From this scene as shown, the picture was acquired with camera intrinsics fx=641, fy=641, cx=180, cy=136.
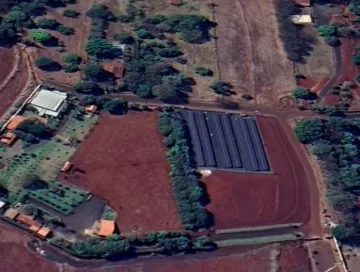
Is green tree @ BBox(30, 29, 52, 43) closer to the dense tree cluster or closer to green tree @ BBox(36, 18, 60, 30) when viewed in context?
green tree @ BBox(36, 18, 60, 30)

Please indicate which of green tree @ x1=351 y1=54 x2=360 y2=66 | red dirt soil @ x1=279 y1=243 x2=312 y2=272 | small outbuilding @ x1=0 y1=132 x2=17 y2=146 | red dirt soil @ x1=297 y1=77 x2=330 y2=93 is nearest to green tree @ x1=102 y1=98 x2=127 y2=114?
small outbuilding @ x1=0 y1=132 x2=17 y2=146

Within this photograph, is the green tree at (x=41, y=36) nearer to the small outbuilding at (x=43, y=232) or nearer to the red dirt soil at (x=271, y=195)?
the red dirt soil at (x=271, y=195)

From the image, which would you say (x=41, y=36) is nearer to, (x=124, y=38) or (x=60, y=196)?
(x=124, y=38)

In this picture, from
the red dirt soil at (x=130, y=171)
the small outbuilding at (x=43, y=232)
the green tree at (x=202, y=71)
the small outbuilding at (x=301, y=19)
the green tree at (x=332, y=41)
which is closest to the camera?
the small outbuilding at (x=43, y=232)

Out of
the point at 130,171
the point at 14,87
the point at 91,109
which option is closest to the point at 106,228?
the point at 130,171

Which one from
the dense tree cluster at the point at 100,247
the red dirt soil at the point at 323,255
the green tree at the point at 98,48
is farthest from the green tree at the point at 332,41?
the dense tree cluster at the point at 100,247

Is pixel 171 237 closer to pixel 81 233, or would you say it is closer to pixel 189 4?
pixel 81 233
